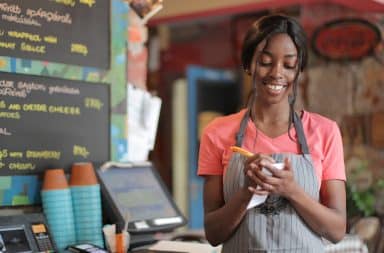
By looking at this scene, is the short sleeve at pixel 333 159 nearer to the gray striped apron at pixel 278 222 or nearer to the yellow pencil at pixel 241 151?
the gray striped apron at pixel 278 222

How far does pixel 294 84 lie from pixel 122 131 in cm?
128

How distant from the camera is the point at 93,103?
2686mm

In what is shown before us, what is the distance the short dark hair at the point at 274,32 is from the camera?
1702mm

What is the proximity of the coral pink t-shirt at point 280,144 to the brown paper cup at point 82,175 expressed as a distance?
2.55 feet

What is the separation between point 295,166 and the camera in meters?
1.68

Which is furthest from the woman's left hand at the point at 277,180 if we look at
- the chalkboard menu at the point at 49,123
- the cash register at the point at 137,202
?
the chalkboard menu at the point at 49,123

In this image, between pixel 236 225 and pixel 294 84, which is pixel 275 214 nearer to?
pixel 236 225

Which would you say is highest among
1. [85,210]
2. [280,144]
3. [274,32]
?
[274,32]

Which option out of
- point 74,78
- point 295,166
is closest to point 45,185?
point 74,78

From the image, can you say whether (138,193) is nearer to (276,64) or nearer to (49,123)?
(49,123)

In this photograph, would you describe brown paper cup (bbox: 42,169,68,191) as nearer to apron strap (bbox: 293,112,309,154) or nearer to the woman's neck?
the woman's neck

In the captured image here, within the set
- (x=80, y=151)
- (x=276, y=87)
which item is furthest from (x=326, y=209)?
(x=80, y=151)

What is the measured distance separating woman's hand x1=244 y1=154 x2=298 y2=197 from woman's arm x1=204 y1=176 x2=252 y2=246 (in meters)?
0.04

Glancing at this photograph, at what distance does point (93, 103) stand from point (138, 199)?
49cm
